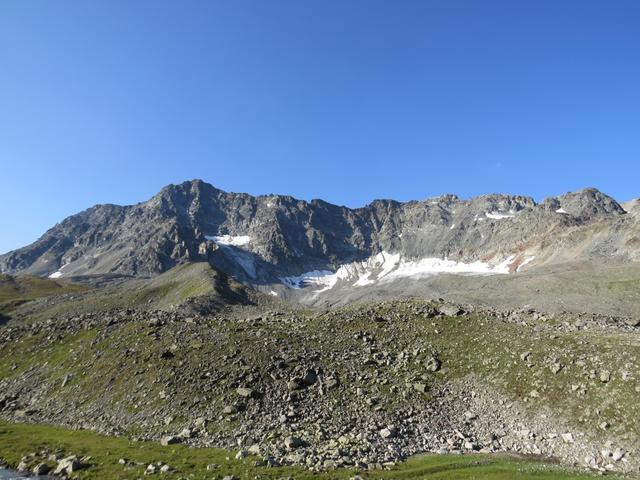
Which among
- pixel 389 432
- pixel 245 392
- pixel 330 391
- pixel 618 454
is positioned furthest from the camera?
pixel 330 391

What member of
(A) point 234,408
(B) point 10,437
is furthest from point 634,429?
(B) point 10,437

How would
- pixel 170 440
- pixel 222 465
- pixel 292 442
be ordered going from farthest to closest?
1. pixel 170 440
2. pixel 292 442
3. pixel 222 465

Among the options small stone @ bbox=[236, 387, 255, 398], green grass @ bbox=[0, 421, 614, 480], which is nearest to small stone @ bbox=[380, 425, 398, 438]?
green grass @ bbox=[0, 421, 614, 480]

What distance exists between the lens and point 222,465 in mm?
32844

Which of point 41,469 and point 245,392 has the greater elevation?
point 245,392

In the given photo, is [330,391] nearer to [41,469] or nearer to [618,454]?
[618,454]

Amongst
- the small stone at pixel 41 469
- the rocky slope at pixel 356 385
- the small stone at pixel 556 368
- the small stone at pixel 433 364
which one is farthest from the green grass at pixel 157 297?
the small stone at pixel 556 368

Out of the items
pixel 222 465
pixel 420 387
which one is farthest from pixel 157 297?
pixel 222 465

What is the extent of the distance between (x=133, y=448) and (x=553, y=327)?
4780cm

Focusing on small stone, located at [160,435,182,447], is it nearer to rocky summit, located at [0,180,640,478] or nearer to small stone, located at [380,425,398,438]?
rocky summit, located at [0,180,640,478]

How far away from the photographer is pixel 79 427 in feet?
154

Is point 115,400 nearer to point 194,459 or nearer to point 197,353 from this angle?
point 197,353

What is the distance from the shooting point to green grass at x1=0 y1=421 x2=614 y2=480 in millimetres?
30281

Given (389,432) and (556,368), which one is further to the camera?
(556,368)
